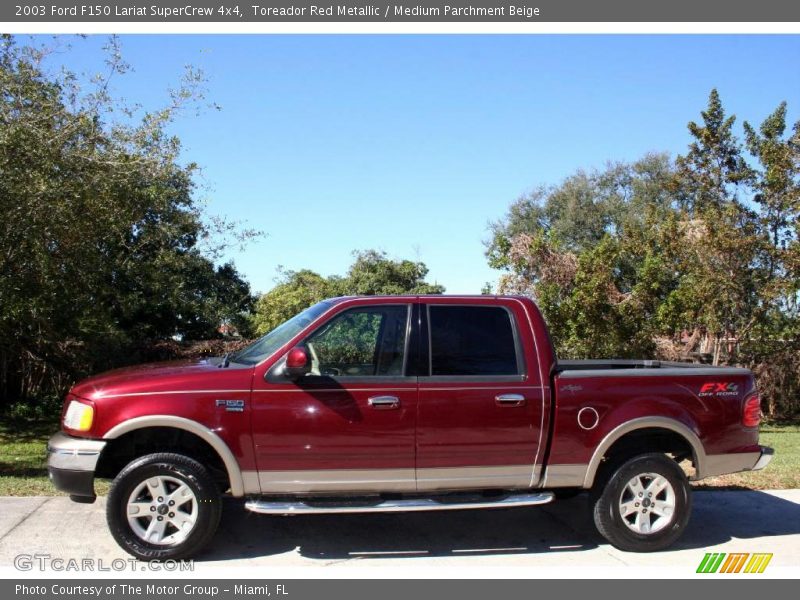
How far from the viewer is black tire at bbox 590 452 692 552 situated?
5855 mm

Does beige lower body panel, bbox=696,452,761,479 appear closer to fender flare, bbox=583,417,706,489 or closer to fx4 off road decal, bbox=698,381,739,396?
fender flare, bbox=583,417,706,489

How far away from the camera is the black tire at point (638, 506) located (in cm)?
586

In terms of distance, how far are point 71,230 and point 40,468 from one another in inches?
112

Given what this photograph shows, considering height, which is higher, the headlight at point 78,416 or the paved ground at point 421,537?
the headlight at point 78,416

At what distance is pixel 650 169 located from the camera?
38.2 m

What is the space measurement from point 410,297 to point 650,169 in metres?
35.2

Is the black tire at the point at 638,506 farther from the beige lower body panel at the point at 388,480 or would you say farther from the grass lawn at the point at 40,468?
the grass lawn at the point at 40,468

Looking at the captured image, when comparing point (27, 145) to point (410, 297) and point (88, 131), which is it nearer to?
point (88, 131)

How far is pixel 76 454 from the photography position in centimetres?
538

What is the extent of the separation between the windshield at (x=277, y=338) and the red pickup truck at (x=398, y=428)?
0.02 m

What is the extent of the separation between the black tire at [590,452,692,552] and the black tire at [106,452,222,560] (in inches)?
115

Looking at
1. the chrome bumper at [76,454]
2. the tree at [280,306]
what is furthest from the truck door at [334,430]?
the tree at [280,306]

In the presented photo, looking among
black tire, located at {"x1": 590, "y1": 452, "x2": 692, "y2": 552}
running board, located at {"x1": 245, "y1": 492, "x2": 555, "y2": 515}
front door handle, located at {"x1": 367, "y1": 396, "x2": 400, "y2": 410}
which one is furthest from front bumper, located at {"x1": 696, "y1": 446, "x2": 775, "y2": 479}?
front door handle, located at {"x1": 367, "y1": 396, "x2": 400, "y2": 410}

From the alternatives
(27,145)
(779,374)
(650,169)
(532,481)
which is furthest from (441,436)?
(650,169)
